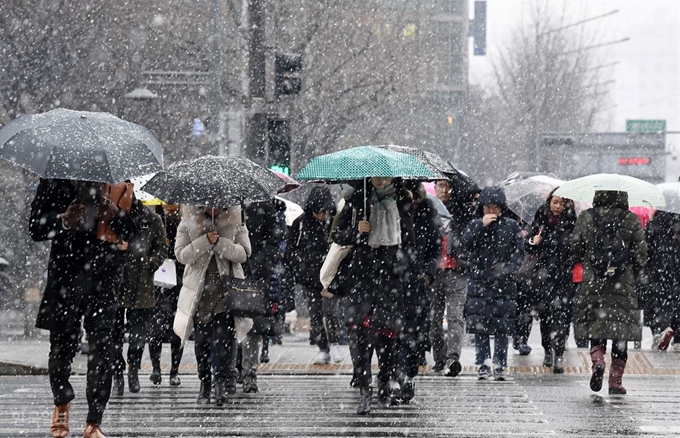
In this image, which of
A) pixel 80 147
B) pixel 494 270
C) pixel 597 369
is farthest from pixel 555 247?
pixel 80 147

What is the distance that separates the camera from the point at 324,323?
1307 centimetres

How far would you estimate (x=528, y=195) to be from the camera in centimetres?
1395

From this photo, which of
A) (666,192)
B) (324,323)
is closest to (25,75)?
(324,323)

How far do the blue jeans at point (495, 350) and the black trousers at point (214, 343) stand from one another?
2.84 metres

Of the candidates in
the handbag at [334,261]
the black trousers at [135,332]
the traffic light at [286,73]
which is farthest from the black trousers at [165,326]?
the traffic light at [286,73]

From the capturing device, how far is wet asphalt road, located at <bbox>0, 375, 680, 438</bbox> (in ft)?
27.6

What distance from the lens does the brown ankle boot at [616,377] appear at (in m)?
10.4

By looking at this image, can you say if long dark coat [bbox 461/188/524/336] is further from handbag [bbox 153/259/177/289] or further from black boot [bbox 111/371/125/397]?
black boot [bbox 111/371/125/397]

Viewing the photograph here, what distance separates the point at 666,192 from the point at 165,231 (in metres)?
6.24

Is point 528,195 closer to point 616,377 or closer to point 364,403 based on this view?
point 616,377

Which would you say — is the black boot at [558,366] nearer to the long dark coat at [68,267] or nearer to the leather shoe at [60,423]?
the long dark coat at [68,267]

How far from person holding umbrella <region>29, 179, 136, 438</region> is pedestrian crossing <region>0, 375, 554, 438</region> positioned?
25.3 inches

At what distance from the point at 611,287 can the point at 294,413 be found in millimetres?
2893

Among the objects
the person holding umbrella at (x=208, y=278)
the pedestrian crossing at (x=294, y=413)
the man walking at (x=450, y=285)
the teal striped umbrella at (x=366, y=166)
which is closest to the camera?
the pedestrian crossing at (x=294, y=413)
